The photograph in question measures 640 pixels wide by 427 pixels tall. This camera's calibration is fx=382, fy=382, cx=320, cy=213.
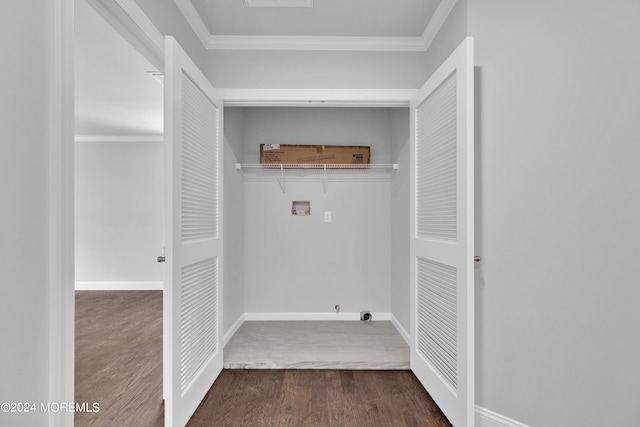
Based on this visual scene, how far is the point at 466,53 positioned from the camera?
198 cm

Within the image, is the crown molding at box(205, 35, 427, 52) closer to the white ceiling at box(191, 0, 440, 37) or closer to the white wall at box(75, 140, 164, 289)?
the white ceiling at box(191, 0, 440, 37)

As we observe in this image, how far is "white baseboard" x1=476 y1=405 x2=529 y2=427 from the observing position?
199cm

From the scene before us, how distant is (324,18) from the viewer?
8.98ft

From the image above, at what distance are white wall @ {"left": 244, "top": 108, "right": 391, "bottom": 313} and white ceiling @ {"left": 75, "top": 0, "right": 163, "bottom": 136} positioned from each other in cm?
123

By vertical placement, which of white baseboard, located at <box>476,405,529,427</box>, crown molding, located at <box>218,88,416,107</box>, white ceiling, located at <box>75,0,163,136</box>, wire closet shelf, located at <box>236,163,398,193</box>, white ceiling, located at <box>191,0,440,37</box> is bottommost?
white baseboard, located at <box>476,405,529,427</box>

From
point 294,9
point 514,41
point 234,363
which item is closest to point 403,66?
point 294,9

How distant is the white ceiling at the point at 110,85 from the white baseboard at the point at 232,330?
2535mm

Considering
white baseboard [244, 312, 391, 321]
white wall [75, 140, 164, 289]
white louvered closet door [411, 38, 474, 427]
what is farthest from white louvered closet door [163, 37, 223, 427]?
white wall [75, 140, 164, 289]

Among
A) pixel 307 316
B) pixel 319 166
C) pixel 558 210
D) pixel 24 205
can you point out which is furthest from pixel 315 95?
pixel 307 316

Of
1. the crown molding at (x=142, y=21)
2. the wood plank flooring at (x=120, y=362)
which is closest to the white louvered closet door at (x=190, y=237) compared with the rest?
the crown molding at (x=142, y=21)

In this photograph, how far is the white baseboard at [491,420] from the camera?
1.99 m

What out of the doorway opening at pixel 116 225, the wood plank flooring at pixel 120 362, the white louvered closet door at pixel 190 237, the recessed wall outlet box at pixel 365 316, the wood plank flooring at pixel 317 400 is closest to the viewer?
the white louvered closet door at pixel 190 237

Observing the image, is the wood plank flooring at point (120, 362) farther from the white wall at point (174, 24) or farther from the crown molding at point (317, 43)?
the crown molding at point (317, 43)

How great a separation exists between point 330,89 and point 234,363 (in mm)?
2296
